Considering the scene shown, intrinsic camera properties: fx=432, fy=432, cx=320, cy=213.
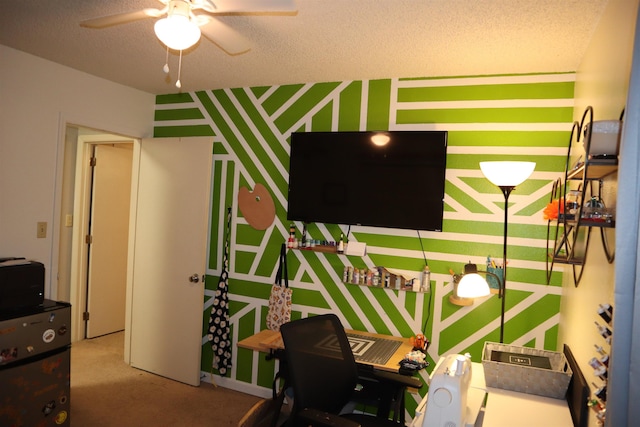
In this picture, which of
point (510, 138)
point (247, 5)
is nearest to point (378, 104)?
point (510, 138)

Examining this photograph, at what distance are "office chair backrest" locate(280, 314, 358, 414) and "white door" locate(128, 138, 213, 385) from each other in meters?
1.64

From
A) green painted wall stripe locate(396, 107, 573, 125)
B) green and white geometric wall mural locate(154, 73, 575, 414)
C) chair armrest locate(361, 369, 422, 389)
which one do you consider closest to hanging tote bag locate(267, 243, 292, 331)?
green and white geometric wall mural locate(154, 73, 575, 414)

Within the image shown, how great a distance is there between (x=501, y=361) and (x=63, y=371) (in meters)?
2.62

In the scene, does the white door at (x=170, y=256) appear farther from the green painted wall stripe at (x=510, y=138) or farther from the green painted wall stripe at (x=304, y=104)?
the green painted wall stripe at (x=510, y=138)

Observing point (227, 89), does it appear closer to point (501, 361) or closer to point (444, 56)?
point (444, 56)

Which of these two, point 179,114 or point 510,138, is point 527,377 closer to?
point 510,138

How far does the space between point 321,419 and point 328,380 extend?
0.32 m

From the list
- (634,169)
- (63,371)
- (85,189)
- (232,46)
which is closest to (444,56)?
(232,46)

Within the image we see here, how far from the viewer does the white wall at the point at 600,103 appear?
150 cm

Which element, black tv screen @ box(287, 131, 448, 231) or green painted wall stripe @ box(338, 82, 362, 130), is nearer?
black tv screen @ box(287, 131, 448, 231)

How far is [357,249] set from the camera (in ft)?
10.3

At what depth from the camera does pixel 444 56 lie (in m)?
2.57

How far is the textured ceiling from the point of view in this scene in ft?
6.57

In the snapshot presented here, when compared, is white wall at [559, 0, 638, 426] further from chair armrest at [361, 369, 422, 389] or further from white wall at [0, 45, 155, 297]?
white wall at [0, 45, 155, 297]
